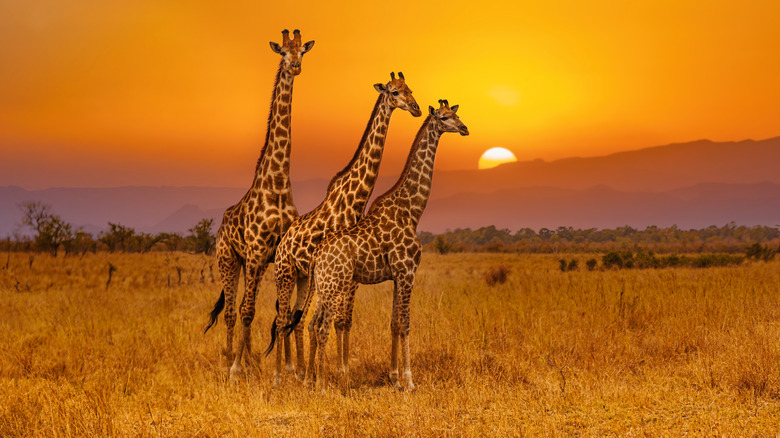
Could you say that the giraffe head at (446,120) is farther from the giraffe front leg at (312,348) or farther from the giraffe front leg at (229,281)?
the giraffe front leg at (229,281)

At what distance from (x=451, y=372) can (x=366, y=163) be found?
3189mm

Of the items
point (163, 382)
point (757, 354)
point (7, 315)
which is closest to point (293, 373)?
point (163, 382)

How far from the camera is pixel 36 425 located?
6.04 meters

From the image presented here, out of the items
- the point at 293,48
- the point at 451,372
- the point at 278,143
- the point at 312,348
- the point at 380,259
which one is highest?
the point at 293,48


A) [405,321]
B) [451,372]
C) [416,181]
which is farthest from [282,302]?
[451,372]

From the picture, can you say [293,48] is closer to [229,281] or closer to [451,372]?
[229,281]

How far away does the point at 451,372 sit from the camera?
25.6 ft

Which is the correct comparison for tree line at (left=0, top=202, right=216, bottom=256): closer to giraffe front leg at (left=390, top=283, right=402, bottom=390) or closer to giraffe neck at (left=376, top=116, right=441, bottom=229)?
giraffe neck at (left=376, top=116, right=441, bottom=229)

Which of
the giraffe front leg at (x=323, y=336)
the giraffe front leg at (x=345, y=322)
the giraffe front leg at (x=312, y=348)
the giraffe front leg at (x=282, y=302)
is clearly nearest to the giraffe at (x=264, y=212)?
the giraffe front leg at (x=282, y=302)

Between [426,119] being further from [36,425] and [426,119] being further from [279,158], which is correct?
[36,425]

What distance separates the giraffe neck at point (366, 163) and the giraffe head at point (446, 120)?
23.8 inches

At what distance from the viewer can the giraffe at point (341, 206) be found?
725 cm

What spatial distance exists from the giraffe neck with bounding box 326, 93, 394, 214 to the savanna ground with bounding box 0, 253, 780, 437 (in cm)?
253

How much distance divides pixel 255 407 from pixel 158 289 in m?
14.6
